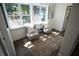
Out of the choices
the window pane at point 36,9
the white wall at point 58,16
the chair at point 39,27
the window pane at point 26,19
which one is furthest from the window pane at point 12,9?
the white wall at point 58,16

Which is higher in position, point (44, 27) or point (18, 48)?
point (44, 27)

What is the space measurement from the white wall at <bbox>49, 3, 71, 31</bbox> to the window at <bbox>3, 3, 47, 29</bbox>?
1008 millimetres

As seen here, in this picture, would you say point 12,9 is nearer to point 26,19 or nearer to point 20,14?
point 20,14

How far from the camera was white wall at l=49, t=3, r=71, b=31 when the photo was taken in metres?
3.43

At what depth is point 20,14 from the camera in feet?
8.61

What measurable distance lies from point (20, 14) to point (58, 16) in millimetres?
2179

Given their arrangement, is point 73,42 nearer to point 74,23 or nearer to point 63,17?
point 74,23

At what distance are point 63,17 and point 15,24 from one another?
8.16 ft

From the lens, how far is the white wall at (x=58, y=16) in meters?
3.43

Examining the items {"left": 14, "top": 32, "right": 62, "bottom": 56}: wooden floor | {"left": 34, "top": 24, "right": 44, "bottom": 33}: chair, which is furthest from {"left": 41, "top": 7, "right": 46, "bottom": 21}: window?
{"left": 14, "top": 32, "right": 62, "bottom": 56}: wooden floor

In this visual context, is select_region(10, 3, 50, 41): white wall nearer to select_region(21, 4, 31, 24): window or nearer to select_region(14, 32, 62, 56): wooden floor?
select_region(14, 32, 62, 56): wooden floor

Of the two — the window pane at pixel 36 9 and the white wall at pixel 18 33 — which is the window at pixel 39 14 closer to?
A: the window pane at pixel 36 9

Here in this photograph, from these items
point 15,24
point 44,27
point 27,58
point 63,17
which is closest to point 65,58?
point 27,58

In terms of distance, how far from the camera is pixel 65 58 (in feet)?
1.45
